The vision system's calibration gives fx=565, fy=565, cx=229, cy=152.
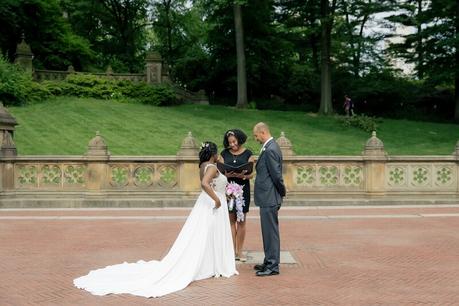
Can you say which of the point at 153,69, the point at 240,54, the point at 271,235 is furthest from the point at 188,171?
the point at 153,69

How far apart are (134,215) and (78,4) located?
Result: 42.9 metres

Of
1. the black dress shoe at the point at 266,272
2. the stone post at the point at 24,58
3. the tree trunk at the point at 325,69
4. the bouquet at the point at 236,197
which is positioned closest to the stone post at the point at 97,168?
the bouquet at the point at 236,197

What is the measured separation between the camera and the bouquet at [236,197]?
854cm

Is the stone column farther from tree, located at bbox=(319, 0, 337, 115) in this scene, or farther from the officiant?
tree, located at bbox=(319, 0, 337, 115)

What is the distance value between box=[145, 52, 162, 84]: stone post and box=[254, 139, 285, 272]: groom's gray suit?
3361 cm

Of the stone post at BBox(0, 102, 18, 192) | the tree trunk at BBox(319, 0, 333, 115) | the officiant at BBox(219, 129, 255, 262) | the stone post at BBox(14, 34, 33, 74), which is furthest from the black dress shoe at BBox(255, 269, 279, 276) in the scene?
the stone post at BBox(14, 34, 33, 74)

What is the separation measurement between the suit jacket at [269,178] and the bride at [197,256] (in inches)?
22.5

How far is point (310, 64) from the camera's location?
164 ft

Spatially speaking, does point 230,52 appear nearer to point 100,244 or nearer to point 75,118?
point 75,118

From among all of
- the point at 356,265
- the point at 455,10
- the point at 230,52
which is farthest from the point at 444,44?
the point at 356,265

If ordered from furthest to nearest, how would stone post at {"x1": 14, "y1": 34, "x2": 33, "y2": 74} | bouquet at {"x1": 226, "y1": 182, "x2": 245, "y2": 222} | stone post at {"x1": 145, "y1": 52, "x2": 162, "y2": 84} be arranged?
1. stone post at {"x1": 145, "y1": 52, "x2": 162, "y2": 84}
2. stone post at {"x1": 14, "y1": 34, "x2": 33, "y2": 74}
3. bouquet at {"x1": 226, "y1": 182, "x2": 245, "y2": 222}

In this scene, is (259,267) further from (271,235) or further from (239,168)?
(239,168)

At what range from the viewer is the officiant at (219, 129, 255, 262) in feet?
28.0

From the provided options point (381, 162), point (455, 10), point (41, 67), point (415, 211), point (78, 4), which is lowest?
point (415, 211)
